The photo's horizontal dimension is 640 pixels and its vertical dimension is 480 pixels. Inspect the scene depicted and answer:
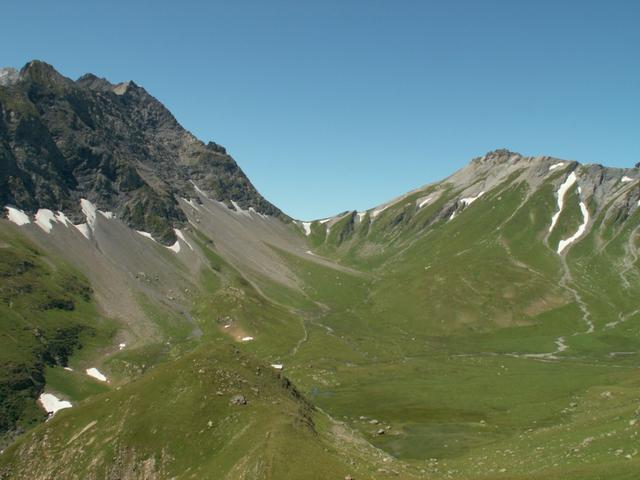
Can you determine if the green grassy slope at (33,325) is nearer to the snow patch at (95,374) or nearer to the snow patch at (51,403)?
the snow patch at (51,403)

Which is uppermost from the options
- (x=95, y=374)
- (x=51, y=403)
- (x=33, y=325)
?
(x=33, y=325)

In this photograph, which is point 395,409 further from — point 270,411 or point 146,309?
point 146,309

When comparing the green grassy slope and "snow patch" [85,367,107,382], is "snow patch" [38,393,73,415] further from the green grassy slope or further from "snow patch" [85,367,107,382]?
"snow patch" [85,367,107,382]

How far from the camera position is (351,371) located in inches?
6009

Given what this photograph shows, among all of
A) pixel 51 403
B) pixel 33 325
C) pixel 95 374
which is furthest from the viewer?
pixel 33 325

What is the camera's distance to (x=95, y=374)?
489 feet

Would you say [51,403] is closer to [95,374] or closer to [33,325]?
[95,374]

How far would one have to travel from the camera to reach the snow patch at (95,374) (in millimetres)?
146750

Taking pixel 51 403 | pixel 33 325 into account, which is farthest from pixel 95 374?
pixel 33 325

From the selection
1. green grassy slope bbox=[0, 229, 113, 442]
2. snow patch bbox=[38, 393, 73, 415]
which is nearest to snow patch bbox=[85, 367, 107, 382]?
green grassy slope bbox=[0, 229, 113, 442]

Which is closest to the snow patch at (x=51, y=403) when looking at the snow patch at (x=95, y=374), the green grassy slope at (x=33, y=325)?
the green grassy slope at (x=33, y=325)

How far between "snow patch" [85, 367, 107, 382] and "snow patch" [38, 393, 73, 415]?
16065 millimetres

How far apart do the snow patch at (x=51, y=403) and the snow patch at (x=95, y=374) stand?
16.1m

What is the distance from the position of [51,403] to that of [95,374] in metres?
21.5
